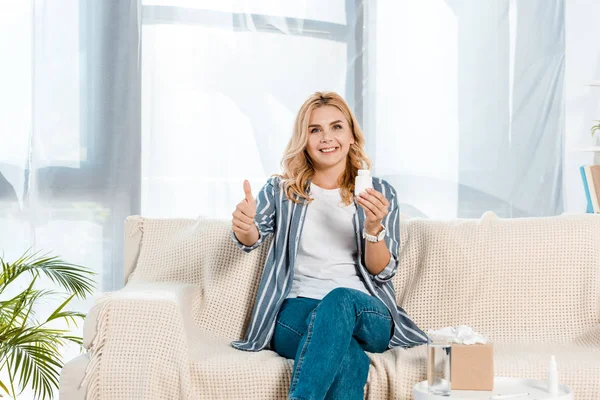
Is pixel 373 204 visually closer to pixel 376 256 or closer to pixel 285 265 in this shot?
pixel 376 256

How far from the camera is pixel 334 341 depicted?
1.75 meters

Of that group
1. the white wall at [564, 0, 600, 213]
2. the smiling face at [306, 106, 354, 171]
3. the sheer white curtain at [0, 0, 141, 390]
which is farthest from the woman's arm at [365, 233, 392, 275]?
the white wall at [564, 0, 600, 213]

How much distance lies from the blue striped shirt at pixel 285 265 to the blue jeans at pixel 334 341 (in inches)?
3.6

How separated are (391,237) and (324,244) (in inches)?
7.9

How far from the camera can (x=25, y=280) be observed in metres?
3.21

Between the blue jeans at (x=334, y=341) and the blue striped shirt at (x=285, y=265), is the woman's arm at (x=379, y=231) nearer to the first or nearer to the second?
the blue striped shirt at (x=285, y=265)

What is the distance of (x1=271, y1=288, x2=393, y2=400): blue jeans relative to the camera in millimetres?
1695

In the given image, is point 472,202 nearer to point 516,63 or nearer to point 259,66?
point 516,63

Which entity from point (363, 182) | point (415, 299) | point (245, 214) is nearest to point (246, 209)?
point (245, 214)

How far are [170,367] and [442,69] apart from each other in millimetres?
2169

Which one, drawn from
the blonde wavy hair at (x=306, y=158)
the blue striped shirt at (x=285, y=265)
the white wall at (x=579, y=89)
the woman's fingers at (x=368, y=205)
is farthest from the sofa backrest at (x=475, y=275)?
the white wall at (x=579, y=89)

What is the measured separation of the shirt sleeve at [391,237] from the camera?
2.15 m

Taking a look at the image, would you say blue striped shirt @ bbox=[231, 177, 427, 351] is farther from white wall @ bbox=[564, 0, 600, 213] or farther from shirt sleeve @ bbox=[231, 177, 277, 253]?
white wall @ bbox=[564, 0, 600, 213]

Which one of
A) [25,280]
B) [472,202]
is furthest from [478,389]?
[25,280]
